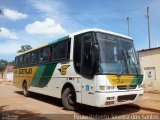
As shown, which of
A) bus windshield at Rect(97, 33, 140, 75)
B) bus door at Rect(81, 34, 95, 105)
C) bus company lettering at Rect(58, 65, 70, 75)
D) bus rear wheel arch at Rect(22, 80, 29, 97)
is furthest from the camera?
bus rear wheel arch at Rect(22, 80, 29, 97)

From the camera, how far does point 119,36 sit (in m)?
10.5

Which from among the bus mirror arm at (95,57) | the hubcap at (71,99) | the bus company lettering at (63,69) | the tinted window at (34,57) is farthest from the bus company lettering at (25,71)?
the bus mirror arm at (95,57)

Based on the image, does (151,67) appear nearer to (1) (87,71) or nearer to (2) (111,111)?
(2) (111,111)

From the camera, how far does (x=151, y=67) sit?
17.7 m

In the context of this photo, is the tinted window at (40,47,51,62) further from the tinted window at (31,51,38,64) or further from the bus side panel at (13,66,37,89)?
the bus side panel at (13,66,37,89)

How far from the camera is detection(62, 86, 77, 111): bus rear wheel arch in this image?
35.7 ft

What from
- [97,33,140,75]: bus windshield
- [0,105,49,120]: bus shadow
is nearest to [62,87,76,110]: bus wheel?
[0,105,49,120]: bus shadow

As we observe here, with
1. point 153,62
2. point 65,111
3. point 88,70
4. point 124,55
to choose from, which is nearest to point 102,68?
point 88,70

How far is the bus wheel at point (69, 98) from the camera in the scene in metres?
10.9

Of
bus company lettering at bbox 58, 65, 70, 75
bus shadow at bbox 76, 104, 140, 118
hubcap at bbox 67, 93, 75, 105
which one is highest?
bus company lettering at bbox 58, 65, 70, 75

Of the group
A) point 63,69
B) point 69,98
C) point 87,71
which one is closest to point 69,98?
point 69,98

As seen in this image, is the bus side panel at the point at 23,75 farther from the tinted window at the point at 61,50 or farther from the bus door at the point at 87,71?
the bus door at the point at 87,71

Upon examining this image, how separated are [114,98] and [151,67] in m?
9.44

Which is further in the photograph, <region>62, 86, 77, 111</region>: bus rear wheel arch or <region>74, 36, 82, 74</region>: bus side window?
<region>62, 86, 77, 111</region>: bus rear wheel arch
